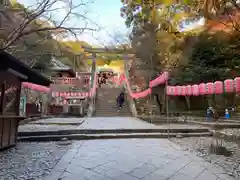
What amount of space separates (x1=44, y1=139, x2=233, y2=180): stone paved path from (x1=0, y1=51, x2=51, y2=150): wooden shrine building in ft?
6.36

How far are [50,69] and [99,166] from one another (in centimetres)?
2280

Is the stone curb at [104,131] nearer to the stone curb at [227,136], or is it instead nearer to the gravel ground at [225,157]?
the stone curb at [227,136]

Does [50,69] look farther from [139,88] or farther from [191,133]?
[191,133]

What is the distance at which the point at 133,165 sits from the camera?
457cm

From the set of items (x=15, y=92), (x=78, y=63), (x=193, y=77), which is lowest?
(x=15, y=92)

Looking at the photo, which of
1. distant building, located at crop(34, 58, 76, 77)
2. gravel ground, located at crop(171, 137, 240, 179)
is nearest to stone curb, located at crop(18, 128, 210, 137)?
gravel ground, located at crop(171, 137, 240, 179)

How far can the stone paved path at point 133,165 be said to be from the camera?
398 centimetres

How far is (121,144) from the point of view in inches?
267

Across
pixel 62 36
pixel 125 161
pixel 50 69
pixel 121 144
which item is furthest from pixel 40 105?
pixel 125 161

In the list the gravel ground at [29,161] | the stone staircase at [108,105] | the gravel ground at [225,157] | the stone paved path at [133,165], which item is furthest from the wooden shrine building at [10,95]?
the stone staircase at [108,105]

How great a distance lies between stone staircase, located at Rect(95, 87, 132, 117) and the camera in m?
16.3

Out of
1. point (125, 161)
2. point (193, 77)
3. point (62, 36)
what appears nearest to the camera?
point (125, 161)

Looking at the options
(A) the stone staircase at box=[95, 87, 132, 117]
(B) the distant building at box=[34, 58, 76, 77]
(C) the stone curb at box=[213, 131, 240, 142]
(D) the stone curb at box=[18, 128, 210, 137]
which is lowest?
(C) the stone curb at box=[213, 131, 240, 142]

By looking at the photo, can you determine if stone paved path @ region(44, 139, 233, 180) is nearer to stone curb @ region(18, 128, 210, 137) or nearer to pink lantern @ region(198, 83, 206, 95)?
stone curb @ region(18, 128, 210, 137)
